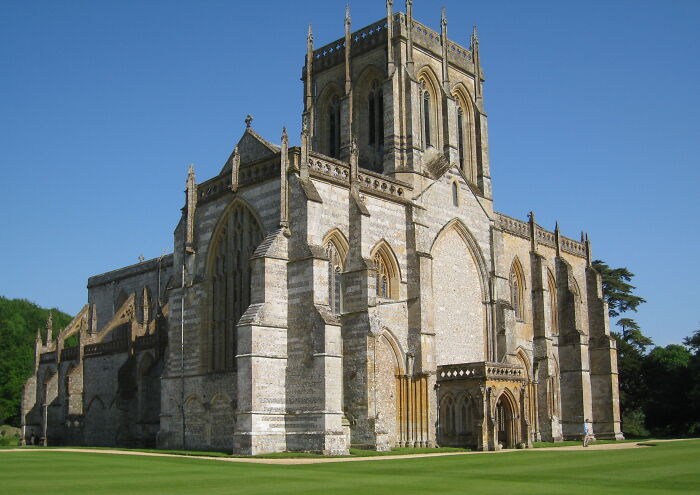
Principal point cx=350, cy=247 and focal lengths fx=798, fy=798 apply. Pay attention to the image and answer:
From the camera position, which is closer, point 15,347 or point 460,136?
point 460,136

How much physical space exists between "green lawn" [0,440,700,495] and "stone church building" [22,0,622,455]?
682 cm

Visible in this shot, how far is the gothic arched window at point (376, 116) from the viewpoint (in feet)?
143

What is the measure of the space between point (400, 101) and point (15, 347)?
46.8 meters

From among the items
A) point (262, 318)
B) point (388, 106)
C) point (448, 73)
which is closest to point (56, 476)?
point (262, 318)

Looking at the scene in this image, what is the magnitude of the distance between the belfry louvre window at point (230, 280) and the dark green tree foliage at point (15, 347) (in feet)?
130

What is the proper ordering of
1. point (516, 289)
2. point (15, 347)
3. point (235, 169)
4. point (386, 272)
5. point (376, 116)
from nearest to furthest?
point (235, 169), point (386, 272), point (376, 116), point (516, 289), point (15, 347)

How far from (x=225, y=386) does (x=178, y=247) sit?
26.0 feet

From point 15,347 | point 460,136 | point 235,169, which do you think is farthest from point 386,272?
point 15,347

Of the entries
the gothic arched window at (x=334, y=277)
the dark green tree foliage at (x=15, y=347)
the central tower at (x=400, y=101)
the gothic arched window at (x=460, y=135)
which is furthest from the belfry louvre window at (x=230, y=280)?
the dark green tree foliage at (x=15, y=347)

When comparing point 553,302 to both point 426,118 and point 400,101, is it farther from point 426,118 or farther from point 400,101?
point 400,101

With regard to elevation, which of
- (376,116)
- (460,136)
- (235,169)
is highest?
(376,116)

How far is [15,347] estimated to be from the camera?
71312 millimetres

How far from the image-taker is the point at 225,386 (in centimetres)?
3478

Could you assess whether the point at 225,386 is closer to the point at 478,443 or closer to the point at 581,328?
the point at 478,443
